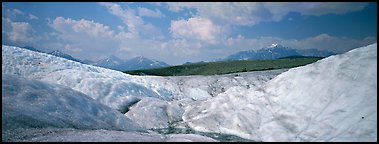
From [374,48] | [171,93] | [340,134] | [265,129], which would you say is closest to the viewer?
[340,134]

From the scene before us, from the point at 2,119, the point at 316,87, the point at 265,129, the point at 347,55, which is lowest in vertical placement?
the point at 265,129

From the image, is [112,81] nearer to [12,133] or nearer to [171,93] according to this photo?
[171,93]

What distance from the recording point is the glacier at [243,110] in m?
15.4

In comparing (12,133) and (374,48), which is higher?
(374,48)

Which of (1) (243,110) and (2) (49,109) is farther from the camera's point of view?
(1) (243,110)

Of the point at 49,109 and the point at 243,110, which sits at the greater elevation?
the point at 49,109

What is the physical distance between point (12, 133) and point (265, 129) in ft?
44.0

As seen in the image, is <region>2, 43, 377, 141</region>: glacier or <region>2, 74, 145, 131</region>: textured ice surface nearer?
<region>2, 43, 377, 141</region>: glacier

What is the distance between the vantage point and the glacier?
15438mm

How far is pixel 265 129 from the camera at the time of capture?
19.4 meters

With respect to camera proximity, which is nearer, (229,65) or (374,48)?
(374,48)

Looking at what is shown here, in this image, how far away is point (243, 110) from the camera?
2192 cm

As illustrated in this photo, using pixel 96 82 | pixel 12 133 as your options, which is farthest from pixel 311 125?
pixel 96 82

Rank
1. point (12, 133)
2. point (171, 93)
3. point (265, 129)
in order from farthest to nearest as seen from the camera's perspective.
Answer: point (171, 93) < point (265, 129) < point (12, 133)
